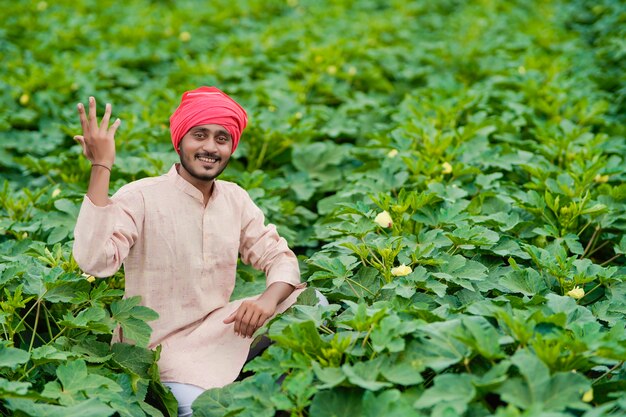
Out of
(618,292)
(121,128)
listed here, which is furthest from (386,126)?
(618,292)

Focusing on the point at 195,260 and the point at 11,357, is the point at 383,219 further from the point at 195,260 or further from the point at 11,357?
the point at 11,357

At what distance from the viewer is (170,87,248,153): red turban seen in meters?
2.40

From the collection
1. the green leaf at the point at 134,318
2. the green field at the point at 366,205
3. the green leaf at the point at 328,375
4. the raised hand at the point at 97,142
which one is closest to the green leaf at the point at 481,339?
the green field at the point at 366,205

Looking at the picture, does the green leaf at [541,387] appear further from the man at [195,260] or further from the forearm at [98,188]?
the forearm at [98,188]

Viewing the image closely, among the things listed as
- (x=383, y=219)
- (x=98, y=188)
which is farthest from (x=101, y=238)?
(x=383, y=219)

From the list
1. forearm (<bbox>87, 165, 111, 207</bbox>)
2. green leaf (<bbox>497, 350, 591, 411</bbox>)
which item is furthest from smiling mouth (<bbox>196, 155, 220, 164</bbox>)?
green leaf (<bbox>497, 350, 591, 411</bbox>)

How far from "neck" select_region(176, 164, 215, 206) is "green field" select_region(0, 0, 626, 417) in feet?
1.40

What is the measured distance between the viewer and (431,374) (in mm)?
2033

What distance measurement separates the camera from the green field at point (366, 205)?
1881 millimetres

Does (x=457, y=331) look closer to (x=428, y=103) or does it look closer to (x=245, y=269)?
(x=245, y=269)

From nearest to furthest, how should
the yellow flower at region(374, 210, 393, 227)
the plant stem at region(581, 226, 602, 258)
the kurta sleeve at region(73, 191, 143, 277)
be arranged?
the kurta sleeve at region(73, 191, 143, 277) < the yellow flower at region(374, 210, 393, 227) < the plant stem at region(581, 226, 602, 258)

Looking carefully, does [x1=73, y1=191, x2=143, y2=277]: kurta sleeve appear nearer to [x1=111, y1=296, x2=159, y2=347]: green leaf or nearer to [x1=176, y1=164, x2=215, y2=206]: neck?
[x1=111, y1=296, x2=159, y2=347]: green leaf

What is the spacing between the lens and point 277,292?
241 centimetres

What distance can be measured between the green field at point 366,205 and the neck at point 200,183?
43 cm
